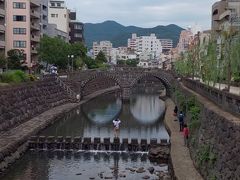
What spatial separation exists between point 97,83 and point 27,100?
56096mm

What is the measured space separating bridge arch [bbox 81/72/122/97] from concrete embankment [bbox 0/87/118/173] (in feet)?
88.3

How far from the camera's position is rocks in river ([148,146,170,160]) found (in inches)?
1383

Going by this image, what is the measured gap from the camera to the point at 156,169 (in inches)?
1256

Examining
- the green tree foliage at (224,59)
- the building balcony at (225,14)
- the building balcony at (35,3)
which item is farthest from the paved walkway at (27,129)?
the building balcony at (225,14)

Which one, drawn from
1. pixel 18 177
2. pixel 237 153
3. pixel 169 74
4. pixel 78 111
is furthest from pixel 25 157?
pixel 169 74

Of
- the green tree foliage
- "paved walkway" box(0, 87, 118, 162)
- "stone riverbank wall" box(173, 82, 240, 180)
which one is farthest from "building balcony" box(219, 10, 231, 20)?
"stone riverbank wall" box(173, 82, 240, 180)

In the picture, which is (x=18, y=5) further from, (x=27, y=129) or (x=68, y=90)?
(x=27, y=129)

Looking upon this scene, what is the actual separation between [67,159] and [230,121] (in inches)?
726

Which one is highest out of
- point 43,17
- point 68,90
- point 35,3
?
point 35,3

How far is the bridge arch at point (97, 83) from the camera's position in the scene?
8762 centimetres

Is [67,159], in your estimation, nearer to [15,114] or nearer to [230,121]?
[15,114]

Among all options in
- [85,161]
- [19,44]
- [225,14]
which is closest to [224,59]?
[85,161]

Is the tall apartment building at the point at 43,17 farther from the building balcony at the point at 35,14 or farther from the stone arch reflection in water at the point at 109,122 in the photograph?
the stone arch reflection in water at the point at 109,122

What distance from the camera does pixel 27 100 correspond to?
54.8 metres
